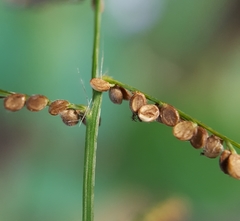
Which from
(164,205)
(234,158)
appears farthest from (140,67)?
(234,158)

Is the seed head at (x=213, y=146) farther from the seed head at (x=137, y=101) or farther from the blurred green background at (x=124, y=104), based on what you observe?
the blurred green background at (x=124, y=104)

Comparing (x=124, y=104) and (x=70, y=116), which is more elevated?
(x=70, y=116)

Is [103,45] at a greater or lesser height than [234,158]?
lesser

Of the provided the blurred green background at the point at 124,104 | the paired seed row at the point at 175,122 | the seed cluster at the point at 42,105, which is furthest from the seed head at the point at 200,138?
the blurred green background at the point at 124,104

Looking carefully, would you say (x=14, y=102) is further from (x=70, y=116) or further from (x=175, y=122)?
(x=175, y=122)

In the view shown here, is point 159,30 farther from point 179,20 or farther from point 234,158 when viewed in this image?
point 234,158

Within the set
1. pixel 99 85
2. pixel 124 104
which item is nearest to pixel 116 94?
pixel 99 85
